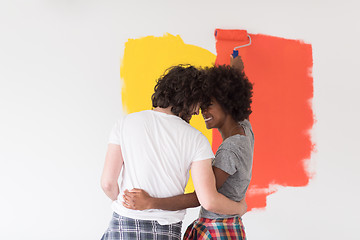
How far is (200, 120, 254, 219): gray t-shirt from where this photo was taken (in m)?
1.22

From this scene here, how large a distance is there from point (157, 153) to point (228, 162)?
0.85 ft

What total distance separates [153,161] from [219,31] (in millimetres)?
1134

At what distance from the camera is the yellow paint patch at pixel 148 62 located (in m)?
1.92

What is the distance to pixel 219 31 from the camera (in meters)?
2.01

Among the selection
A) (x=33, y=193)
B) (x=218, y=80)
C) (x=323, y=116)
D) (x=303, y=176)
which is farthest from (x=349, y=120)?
(x=33, y=193)

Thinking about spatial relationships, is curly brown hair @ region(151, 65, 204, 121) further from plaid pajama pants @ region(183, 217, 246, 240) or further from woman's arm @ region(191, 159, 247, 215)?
plaid pajama pants @ region(183, 217, 246, 240)

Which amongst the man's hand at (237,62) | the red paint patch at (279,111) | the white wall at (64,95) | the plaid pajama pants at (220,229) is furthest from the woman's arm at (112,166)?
the red paint patch at (279,111)

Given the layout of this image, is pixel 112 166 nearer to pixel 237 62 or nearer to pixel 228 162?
pixel 228 162

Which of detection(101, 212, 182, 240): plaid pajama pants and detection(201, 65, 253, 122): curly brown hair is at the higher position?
detection(201, 65, 253, 122): curly brown hair

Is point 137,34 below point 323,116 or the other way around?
the other way around

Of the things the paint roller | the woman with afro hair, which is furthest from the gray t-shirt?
the paint roller

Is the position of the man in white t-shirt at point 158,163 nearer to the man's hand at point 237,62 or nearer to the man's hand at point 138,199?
the man's hand at point 138,199

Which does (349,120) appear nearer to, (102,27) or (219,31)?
(219,31)

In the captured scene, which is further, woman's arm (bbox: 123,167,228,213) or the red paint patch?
the red paint patch
